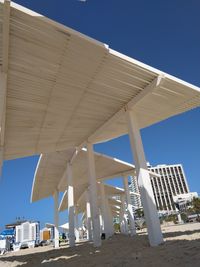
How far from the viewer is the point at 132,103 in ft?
33.2

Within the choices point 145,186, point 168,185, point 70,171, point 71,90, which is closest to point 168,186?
point 168,185

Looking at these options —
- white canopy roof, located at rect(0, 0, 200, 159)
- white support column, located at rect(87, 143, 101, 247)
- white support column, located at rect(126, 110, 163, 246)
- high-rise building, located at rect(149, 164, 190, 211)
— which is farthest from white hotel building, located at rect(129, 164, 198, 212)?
white support column, located at rect(126, 110, 163, 246)

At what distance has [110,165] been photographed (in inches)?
776

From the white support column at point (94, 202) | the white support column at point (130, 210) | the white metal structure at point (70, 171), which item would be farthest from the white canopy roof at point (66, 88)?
the white support column at point (130, 210)

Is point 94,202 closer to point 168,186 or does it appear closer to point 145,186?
point 145,186

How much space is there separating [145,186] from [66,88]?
513cm

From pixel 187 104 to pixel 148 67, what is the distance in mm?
3526

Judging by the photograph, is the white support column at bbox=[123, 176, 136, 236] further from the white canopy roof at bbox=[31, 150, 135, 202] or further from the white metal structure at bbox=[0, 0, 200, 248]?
the white metal structure at bbox=[0, 0, 200, 248]

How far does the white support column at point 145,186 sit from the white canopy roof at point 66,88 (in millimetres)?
1112

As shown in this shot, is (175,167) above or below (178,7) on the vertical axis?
above

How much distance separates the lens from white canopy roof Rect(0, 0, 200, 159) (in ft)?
20.3

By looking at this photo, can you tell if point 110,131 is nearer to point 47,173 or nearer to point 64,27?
point 64,27

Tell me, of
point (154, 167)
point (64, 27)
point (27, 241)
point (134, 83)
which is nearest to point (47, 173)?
point (134, 83)

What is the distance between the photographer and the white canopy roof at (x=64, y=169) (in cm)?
1789
